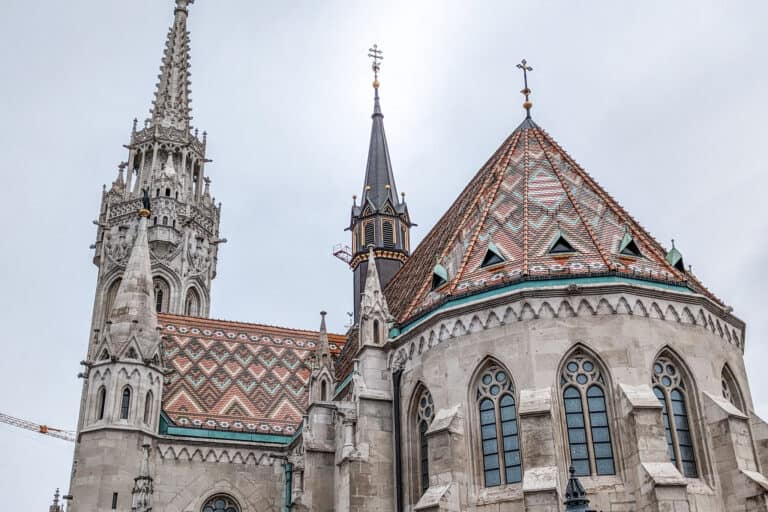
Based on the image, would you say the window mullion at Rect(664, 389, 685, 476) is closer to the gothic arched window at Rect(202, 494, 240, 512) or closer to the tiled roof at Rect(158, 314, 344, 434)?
the tiled roof at Rect(158, 314, 344, 434)

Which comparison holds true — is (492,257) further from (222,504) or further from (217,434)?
(222,504)

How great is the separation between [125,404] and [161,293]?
1424cm

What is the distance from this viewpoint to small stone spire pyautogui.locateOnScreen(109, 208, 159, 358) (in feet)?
87.1

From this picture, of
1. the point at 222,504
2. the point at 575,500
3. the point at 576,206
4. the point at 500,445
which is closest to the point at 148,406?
the point at 222,504

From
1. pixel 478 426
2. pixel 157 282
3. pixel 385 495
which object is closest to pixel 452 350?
pixel 478 426

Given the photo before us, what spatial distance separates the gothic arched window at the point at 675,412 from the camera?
17156 mm

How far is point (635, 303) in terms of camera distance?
18203 mm

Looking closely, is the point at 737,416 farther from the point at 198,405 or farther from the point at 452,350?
the point at 198,405

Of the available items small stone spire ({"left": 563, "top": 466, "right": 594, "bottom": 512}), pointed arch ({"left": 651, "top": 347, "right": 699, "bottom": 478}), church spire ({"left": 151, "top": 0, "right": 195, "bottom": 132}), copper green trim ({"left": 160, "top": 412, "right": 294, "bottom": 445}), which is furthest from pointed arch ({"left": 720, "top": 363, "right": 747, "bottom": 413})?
church spire ({"left": 151, "top": 0, "right": 195, "bottom": 132})

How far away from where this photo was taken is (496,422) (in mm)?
18000

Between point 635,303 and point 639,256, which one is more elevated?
point 639,256

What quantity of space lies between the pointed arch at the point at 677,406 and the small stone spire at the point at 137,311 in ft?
50.7

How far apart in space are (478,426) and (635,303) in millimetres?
4146

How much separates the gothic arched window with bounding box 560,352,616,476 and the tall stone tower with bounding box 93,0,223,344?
24.6 meters
